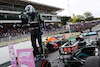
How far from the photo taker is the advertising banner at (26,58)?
1.74 meters

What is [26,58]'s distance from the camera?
1809 millimetres

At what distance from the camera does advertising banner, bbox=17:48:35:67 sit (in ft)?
5.70

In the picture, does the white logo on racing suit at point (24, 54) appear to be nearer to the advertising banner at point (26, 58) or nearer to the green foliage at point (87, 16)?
the advertising banner at point (26, 58)

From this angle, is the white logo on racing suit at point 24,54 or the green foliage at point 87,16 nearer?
the white logo on racing suit at point 24,54

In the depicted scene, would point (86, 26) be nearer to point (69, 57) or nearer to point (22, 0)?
point (22, 0)

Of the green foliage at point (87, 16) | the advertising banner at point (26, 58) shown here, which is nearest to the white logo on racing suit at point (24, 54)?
the advertising banner at point (26, 58)

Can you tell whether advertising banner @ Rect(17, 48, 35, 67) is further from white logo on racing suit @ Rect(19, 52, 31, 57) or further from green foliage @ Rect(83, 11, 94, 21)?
green foliage @ Rect(83, 11, 94, 21)

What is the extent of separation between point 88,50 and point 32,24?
2165mm

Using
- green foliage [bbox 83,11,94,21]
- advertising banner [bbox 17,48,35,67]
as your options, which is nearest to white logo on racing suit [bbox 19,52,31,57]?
advertising banner [bbox 17,48,35,67]

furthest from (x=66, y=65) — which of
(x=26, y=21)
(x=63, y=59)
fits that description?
(x=26, y=21)

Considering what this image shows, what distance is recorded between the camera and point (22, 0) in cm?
2202

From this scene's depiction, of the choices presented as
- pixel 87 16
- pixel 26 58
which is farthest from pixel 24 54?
pixel 87 16

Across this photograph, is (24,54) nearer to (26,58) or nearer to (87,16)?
(26,58)

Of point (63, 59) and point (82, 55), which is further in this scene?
point (82, 55)
